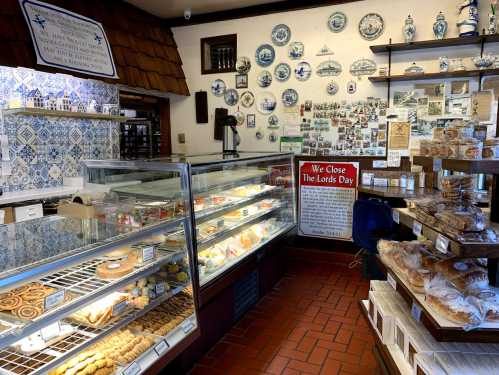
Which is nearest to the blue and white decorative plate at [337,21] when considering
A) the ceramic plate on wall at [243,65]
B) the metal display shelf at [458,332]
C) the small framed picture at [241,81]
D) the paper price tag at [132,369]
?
the ceramic plate on wall at [243,65]

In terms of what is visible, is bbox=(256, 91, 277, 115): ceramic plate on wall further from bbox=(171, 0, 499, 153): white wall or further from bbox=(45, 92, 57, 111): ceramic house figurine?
bbox=(45, 92, 57, 111): ceramic house figurine

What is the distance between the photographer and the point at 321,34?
4609 millimetres

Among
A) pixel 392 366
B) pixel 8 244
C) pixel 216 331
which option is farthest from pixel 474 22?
pixel 8 244

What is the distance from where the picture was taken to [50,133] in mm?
3926

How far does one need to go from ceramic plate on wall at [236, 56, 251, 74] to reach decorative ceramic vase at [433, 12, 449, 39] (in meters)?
2.25

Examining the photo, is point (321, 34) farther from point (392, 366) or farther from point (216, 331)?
point (392, 366)

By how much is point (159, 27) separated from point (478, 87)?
4.06 meters

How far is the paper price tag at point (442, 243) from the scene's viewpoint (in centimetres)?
148

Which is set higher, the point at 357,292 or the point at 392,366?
the point at 392,366

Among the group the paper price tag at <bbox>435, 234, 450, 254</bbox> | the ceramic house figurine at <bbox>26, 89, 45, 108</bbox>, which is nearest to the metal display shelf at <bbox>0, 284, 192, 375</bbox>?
the paper price tag at <bbox>435, 234, 450, 254</bbox>

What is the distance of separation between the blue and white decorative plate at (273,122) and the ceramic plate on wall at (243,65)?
28.3 inches

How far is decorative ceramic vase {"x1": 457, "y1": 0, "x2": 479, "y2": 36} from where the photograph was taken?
379 centimetres

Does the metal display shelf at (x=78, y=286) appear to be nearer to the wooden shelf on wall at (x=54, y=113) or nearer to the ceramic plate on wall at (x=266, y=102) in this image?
the wooden shelf on wall at (x=54, y=113)

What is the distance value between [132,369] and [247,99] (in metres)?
3.93
